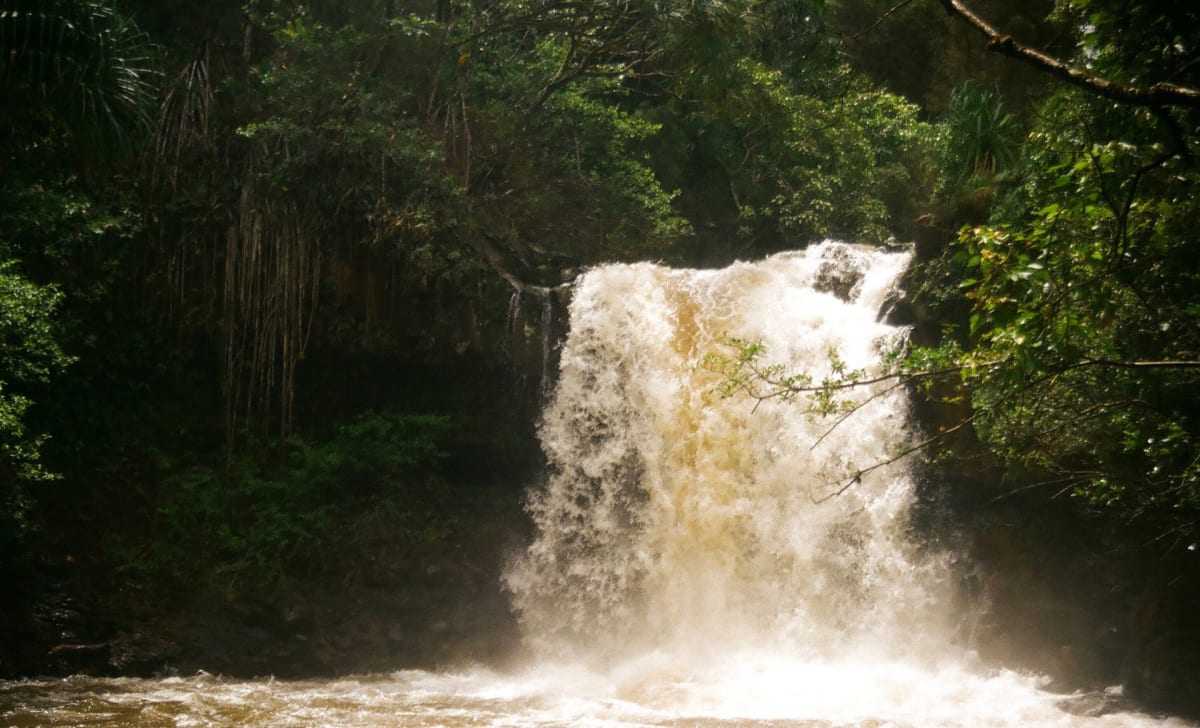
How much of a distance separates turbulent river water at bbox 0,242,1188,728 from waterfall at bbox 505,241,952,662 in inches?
0.9

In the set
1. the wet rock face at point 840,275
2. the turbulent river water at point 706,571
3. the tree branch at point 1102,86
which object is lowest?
the turbulent river water at point 706,571

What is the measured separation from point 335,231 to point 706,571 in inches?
237

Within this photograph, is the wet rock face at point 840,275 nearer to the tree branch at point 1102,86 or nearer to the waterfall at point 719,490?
the waterfall at point 719,490

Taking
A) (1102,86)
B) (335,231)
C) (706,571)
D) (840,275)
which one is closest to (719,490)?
(706,571)

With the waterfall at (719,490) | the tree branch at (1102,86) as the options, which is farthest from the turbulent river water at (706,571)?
the tree branch at (1102,86)

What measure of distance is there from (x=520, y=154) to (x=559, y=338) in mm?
3671

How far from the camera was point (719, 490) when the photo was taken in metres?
11.5

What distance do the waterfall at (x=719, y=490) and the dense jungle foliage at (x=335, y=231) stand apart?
945mm

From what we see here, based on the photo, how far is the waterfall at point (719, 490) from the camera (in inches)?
425

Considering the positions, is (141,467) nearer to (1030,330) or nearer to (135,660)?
(135,660)

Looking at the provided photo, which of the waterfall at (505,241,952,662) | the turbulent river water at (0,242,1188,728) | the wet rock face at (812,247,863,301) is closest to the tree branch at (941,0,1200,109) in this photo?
the turbulent river water at (0,242,1188,728)

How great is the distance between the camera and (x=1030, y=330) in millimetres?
4586

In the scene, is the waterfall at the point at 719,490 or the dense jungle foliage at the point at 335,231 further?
the waterfall at the point at 719,490

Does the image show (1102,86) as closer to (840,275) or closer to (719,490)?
(719,490)
